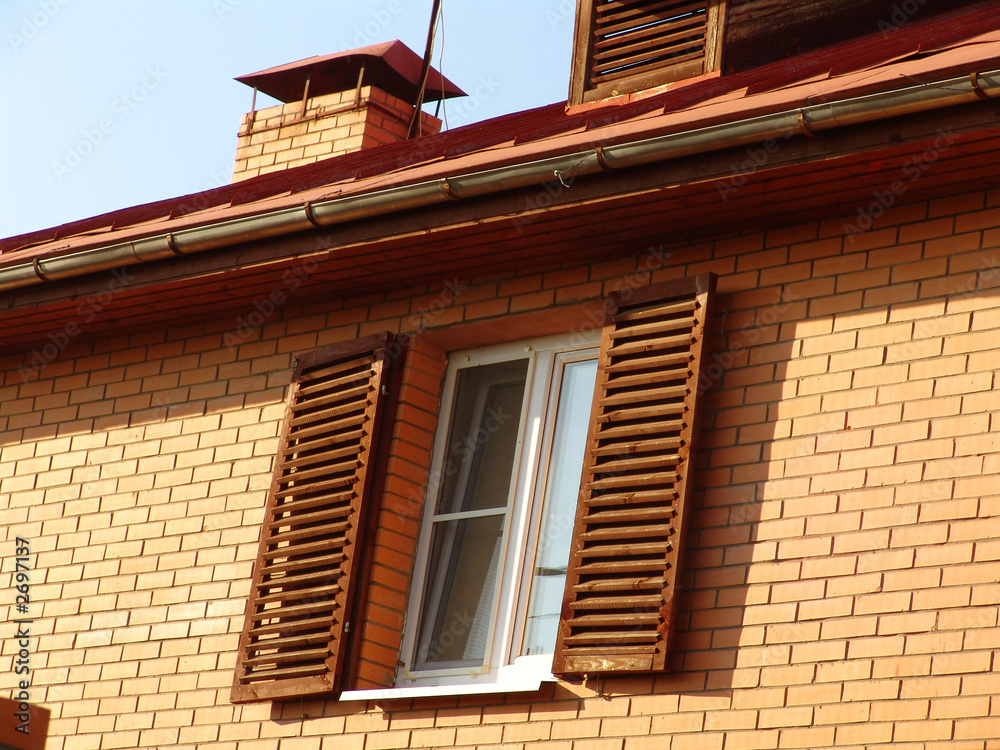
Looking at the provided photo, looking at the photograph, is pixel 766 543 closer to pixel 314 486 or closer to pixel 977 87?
pixel 977 87

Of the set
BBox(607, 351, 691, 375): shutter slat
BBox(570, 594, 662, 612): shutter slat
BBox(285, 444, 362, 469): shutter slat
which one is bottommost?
BBox(570, 594, 662, 612): shutter slat

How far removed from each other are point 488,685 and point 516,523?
0.79 m

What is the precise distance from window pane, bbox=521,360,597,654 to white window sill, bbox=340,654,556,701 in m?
0.06

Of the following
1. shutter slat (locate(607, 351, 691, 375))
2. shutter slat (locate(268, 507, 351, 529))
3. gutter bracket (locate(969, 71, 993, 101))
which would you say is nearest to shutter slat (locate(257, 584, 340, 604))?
shutter slat (locate(268, 507, 351, 529))

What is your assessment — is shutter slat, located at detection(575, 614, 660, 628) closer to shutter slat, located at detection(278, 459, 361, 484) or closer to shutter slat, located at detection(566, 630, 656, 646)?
shutter slat, located at detection(566, 630, 656, 646)

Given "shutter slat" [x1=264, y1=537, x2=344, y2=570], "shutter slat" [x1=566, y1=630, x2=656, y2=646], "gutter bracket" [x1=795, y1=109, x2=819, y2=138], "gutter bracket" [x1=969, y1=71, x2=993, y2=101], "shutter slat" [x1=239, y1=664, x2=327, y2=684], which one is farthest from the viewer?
"shutter slat" [x1=264, y1=537, x2=344, y2=570]

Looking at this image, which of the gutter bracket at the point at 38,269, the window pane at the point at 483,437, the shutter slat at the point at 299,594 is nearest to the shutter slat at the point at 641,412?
the window pane at the point at 483,437

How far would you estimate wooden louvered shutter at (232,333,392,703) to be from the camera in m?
5.78

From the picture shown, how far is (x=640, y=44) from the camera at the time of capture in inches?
284

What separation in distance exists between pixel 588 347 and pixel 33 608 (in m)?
2.96

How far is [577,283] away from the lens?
19.1 ft

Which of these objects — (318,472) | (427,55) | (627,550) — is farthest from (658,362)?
(427,55)

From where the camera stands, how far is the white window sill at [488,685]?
17.1ft

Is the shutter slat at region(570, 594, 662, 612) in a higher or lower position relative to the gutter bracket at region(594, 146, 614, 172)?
lower
